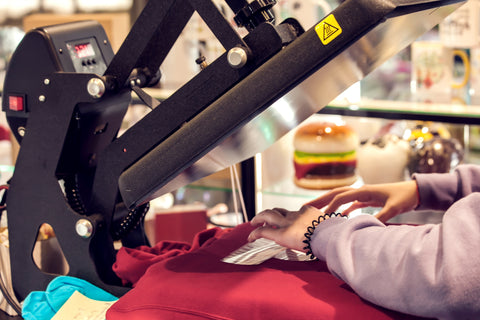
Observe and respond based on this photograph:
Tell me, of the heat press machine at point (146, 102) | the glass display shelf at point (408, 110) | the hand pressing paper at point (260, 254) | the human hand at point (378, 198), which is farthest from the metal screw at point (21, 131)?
the glass display shelf at point (408, 110)

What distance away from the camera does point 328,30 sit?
0.80 meters

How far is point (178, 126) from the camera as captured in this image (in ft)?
3.10

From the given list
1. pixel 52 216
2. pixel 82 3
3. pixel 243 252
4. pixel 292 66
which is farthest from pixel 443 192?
pixel 82 3

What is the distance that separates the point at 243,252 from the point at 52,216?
0.34 meters

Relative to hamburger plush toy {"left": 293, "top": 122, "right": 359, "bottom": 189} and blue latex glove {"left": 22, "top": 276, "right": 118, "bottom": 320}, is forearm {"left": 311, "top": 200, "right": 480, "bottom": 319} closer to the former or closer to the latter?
blue latex glove {"left": 22, "top": 276, "right": 118, "bottom": 320}

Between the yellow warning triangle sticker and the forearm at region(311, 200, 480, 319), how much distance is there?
268 mm

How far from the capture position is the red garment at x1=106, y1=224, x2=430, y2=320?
0.85 m

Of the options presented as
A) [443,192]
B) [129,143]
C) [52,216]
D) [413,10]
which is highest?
[413,10]

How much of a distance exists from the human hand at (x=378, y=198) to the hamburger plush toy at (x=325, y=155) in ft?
1.18

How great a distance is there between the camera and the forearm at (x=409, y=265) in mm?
760

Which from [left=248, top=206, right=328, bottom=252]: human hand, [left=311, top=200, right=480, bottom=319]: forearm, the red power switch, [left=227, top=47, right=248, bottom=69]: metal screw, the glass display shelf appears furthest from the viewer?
the glass display shelf

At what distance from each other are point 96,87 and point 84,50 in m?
0.19

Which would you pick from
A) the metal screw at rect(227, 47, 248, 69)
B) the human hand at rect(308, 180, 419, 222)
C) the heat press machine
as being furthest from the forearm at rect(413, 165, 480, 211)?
the metal screw at rect(227, 47, 248, 69)

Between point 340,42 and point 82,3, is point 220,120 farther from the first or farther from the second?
point 82,3
